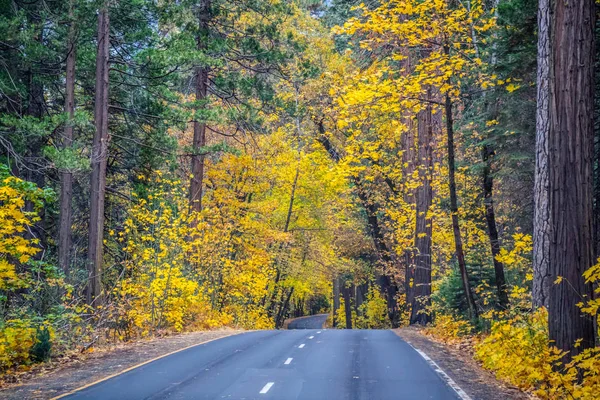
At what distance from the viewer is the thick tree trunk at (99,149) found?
20978mm

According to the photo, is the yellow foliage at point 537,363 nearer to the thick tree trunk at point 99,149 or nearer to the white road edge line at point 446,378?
the white road edge line at point 446,378

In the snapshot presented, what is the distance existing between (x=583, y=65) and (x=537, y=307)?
5.27 m

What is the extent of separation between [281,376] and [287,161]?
26199 mm

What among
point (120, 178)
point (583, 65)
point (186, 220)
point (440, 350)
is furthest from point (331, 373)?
point (120, 178)

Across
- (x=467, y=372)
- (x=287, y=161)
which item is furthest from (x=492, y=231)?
(x=287, y=161)

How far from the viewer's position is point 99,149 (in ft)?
69.7

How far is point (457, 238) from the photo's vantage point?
19172mm

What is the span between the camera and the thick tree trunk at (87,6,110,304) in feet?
68.8

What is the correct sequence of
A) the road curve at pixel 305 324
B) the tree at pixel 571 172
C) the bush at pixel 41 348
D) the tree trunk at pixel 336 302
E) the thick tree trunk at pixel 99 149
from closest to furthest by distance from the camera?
the tree at pixel 571 172 < the bush at pixel 41 348 < the thick tree trunk at pixel 99 149 < the tree trunk at pixel 336 302 < the road curve at pixel 305 324

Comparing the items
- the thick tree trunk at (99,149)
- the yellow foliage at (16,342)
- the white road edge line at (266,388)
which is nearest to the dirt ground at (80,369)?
the yellow foliage at (16,342)

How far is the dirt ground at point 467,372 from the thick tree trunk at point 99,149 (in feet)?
34.0

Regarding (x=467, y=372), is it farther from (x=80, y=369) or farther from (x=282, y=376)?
(x=80, y=369)

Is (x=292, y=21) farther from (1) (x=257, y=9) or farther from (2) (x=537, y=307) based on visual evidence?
(2) (x=537, y=307)

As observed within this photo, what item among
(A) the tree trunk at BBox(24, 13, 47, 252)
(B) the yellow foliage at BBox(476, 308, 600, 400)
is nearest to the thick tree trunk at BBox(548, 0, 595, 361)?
(B) the yellow foliage at BBox(476, 308, 600, 400)
